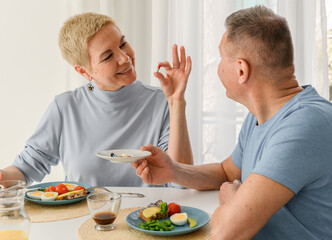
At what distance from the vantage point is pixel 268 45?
125 centimetres

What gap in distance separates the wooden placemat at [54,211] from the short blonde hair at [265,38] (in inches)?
32.0

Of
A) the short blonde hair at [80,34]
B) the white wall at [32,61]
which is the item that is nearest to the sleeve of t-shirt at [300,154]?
the short blonde hair at [80,34]

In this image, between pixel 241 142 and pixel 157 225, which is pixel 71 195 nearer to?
pixel 157 225

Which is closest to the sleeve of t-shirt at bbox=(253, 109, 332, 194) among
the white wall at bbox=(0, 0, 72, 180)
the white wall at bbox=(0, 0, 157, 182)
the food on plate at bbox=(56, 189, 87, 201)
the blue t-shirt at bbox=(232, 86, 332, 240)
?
the blue t-shirt at bbox=(232, 86, 332, 240)

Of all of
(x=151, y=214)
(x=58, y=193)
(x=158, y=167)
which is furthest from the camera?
(x=158, y=167)

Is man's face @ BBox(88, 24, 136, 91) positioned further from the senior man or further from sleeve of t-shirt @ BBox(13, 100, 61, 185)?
the senior man

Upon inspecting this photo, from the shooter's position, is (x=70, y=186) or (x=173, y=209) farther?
(x=70, y=186)

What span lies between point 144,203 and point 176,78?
0.72 metres

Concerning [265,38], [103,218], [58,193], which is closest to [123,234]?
[103,218]

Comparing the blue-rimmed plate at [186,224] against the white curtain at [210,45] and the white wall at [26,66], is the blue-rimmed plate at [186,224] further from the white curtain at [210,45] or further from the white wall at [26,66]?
the white wall at [26,66]

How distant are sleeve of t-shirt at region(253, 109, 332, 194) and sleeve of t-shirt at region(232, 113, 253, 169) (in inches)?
16.8

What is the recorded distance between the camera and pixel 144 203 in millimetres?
1623

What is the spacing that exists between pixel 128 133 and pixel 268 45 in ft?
3.49

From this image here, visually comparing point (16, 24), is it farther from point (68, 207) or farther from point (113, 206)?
point (113, 206)
